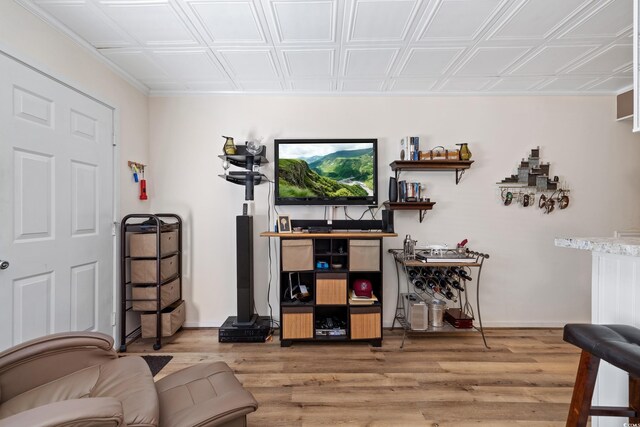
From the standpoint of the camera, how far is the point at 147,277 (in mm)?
2588

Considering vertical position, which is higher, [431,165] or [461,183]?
[431,165]

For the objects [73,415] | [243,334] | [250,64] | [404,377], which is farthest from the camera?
[243,334]

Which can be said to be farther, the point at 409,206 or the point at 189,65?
the point at 409,206

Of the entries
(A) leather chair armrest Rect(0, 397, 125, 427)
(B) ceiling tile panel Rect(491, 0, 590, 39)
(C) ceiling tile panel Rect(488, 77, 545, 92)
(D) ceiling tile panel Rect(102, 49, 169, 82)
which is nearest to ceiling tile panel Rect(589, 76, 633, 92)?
(C) ceiling tile panel Rect(488, 77, 545, 92)

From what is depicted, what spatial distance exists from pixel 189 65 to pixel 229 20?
2.60 ft

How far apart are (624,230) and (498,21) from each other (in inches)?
106

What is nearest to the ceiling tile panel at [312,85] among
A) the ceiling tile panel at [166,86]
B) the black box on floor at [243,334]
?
the ceiling tile panel at [166,86]

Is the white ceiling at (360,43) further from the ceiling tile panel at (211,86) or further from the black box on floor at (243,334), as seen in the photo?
the black box on floor at (243,334)

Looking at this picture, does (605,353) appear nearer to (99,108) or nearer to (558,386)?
(558,386)

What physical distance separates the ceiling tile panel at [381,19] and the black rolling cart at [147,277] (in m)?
2.26

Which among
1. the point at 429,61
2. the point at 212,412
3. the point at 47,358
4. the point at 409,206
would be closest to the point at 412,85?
the point at 429,61

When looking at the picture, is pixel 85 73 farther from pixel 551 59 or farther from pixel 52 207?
pixel 551 59

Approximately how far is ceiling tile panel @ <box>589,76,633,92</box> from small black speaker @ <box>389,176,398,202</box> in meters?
2.27

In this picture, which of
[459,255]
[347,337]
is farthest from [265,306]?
[459,255]
